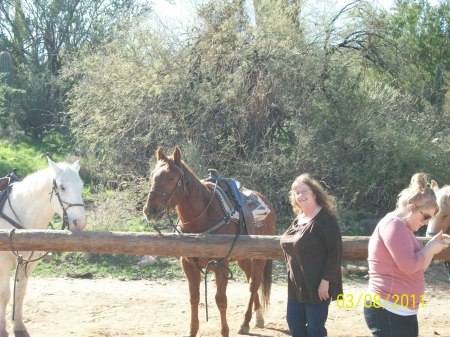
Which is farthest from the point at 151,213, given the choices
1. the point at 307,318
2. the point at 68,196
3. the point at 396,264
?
the point at 396,264

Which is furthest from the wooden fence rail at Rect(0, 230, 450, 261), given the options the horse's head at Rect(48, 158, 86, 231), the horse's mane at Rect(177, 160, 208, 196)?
the horse's mane at Rect(177, 160, 208, 196)

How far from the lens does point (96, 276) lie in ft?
32.7

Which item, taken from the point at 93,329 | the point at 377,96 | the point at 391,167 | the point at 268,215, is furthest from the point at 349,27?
the point at 93,329

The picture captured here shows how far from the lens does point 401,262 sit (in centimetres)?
366

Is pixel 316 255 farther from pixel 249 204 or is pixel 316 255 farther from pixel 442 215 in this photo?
pixel 249 204

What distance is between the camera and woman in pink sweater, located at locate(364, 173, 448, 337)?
3682 mm

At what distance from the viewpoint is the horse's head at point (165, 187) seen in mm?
5434

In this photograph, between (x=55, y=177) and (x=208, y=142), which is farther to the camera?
(x=208, y=142)

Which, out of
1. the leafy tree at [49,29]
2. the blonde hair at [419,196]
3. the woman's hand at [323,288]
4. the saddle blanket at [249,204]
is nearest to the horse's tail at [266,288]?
the saddle blanket at [249,204]

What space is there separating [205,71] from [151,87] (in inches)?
47.1

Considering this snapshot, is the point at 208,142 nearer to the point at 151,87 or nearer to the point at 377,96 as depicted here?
the point at 151,87

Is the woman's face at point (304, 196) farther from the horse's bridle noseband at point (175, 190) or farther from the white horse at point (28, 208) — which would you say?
the white horse at point (28, 208)

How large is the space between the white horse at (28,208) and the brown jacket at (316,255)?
2419 mm

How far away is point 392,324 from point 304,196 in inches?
41.1
